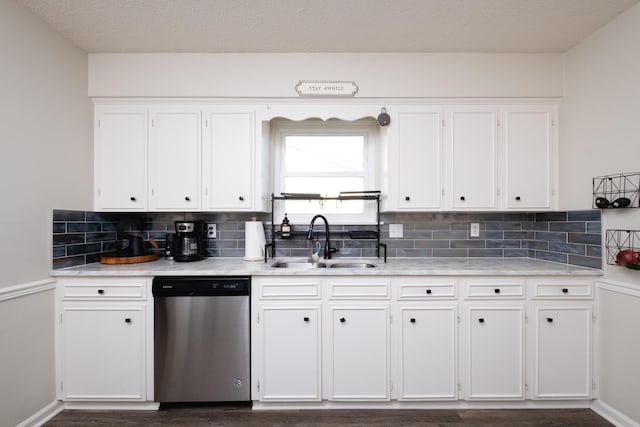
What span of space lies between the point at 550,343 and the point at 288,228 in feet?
7.10

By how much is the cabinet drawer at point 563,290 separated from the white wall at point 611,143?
0.10m

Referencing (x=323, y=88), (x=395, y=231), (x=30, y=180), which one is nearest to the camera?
(x=30, y=180)

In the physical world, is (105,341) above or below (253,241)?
below

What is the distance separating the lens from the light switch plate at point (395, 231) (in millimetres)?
2742

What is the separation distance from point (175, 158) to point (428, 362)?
2529mm

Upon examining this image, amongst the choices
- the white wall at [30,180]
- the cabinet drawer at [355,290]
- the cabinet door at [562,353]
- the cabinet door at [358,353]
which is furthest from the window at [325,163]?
the white wall at [30,180]

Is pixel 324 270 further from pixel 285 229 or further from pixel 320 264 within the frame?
pixel 285 229

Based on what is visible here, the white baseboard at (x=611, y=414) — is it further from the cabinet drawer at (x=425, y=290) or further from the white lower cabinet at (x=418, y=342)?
the cabinet drawer at (x=425, y=290)

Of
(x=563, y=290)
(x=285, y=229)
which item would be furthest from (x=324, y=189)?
(x=563, y=290)

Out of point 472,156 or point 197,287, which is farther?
point 472,156

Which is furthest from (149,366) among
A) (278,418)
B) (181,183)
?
(181,183)

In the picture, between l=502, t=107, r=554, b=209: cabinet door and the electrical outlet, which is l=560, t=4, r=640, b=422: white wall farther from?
the electrical outlet

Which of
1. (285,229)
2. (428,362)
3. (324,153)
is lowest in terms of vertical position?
(428,362)

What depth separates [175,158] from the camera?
241 cm
